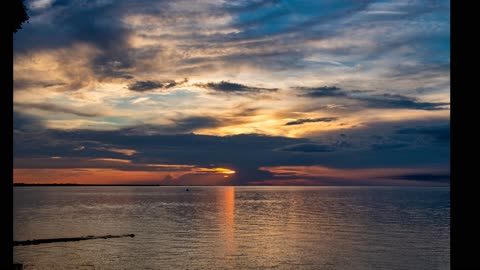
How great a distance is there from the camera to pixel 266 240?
82.0 metres
